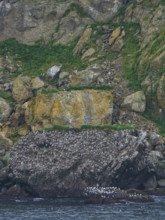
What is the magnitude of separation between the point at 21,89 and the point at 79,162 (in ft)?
85.1

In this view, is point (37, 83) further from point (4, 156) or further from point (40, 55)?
point (4, 156)

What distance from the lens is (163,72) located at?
7181 cm

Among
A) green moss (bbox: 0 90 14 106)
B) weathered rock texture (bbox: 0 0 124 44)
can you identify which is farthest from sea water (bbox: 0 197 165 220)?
weathered rock texture (bbox: 0 0 124 44)

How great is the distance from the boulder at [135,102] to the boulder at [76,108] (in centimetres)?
388

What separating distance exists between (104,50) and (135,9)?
12.9 metres

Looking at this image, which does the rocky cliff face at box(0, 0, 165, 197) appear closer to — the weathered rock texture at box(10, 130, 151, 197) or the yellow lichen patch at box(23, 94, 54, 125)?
the yellow lichen patch at box(23, 94, 54, 125)

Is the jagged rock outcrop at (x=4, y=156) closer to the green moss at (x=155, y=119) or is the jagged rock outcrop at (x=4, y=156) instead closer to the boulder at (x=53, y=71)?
the boulder at (x=53, y=71)

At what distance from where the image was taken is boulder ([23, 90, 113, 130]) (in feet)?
219

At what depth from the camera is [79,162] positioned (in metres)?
55.1

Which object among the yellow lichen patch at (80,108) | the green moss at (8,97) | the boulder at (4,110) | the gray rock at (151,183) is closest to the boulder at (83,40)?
the green moss at (8,97)

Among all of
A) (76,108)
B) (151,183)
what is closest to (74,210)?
(151,183)

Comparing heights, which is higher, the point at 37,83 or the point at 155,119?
the point at 37,83

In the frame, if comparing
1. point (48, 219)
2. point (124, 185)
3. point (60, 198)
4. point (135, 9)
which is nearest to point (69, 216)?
point (48, 219)

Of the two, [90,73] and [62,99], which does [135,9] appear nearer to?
[90,73]
